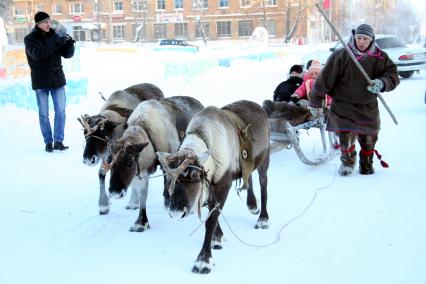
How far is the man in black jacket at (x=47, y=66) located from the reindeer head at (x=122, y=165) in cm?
382

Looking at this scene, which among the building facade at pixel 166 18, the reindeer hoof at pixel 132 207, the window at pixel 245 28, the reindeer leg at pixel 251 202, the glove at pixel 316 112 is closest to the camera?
the reindeer leg at pixel 251 202

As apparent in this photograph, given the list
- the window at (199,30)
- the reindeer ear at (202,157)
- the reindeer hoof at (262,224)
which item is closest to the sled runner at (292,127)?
the reindeer hoof at (262,224)

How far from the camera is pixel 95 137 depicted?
528cm

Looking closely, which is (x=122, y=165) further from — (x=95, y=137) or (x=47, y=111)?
(x=47, y=111)

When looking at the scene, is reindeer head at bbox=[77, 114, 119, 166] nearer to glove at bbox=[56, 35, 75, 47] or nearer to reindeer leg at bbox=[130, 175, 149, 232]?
A: reindeer leg at bbox=[130, 175, 149, 232]

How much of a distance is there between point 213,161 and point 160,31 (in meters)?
61.3

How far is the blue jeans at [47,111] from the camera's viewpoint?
320 inches

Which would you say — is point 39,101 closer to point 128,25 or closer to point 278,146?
point 278,146

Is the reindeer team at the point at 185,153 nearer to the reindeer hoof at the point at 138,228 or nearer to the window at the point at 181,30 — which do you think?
the reindeer hoof at the point at 138,228

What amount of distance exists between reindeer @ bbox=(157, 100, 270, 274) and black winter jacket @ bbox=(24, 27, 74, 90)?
12.6ft

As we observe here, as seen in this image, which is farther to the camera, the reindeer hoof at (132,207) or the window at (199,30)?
the window at (199,30)

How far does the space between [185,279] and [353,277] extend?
1195mm

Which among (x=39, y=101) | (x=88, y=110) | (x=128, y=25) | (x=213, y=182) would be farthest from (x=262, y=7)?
(x=213, y=182)

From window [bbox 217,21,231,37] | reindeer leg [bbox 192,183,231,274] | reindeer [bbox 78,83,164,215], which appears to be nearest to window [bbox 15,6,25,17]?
window [bbox 217,21,231,37]
